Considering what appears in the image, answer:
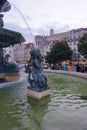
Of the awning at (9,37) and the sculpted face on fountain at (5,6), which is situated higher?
the sculpted face on fountain at (5,6)

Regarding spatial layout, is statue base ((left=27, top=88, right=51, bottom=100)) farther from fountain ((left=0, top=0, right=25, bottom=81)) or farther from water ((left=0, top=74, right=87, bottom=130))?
fountain ((left=0, top=0, right=25, bottom=81))

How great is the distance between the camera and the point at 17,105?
1220cm

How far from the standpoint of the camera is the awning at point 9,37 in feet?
66.0

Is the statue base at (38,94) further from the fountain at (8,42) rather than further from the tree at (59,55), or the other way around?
the tree at (59,55)

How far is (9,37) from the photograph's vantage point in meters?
21.1

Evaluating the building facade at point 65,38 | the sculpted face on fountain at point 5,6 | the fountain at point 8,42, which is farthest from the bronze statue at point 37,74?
the building facade at point 65,38

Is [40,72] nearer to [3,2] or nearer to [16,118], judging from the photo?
[16,118]

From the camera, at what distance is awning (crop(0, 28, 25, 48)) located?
2011 centimetres

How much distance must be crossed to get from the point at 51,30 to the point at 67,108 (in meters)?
118

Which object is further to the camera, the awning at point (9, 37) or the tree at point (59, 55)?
the tree at point (59, 55)

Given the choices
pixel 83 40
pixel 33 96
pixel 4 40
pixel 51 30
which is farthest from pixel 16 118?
pixel 51 30

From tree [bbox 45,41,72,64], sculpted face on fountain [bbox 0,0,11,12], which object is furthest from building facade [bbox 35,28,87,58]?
sculpted face on fountain [bbox 0,0,11,12]

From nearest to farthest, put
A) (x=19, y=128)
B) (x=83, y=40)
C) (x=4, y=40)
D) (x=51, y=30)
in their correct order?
(x=19, y=128), (x=4, y=40), (x=83, y=40), (x=51, y=30)

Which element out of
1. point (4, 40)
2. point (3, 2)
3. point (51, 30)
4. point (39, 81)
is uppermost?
point (51, 30)
